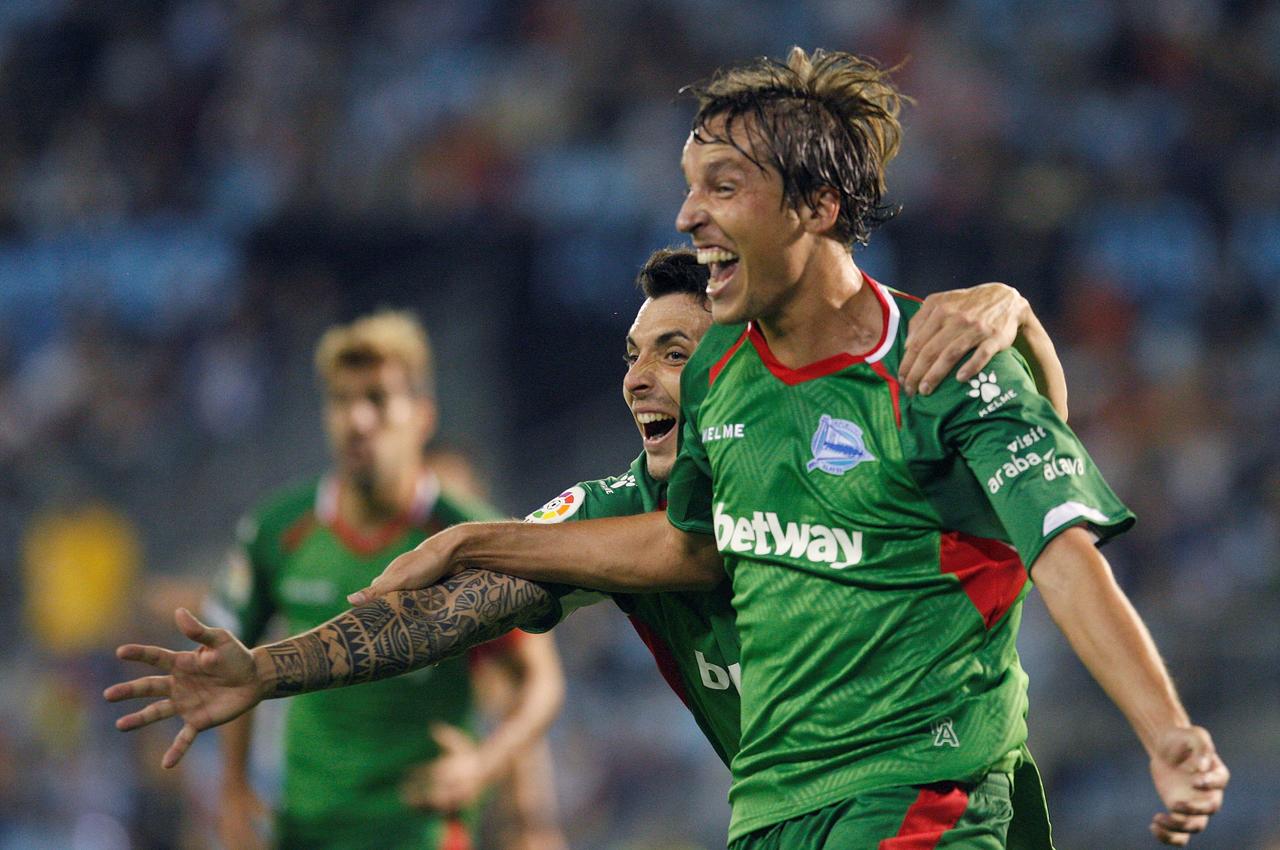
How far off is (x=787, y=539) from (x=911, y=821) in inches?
24.1

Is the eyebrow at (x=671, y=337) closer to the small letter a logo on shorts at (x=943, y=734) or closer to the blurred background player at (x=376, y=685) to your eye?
the small letter a logo on shorts at (x=943, y=734)

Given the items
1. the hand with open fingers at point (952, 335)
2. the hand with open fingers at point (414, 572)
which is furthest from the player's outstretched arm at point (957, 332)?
the hand with open fingers at point (414, 572)

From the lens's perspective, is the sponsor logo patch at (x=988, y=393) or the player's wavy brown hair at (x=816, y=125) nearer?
the sponsor logo patch at (x=988, y=393)

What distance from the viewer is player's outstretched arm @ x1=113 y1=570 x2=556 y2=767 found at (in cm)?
358

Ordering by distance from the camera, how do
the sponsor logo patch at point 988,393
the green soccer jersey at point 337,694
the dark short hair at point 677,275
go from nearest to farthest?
the sponsor logo patch at point 988,393 → the dark short hair at point 677,275 → the green soccer jersey at point 337,694

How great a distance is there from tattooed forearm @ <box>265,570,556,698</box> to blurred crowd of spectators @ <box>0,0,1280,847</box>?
6.02 meters

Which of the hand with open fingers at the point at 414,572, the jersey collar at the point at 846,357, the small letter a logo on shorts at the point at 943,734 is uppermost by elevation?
the jersey collar at the point at 846,357

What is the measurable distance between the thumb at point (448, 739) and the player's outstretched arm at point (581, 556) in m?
2.40

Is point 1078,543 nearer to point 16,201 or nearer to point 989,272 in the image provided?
point 989,272

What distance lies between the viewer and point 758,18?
1402cm

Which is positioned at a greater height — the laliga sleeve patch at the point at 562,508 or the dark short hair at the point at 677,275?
the dark short hair at the point at 677,275

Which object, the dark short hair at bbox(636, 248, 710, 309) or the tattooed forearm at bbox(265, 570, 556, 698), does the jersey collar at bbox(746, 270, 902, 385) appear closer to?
the dark short hair at bbox(636, 248, 710, 309)

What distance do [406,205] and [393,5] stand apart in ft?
9.17

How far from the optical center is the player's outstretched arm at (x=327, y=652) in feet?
11.7
